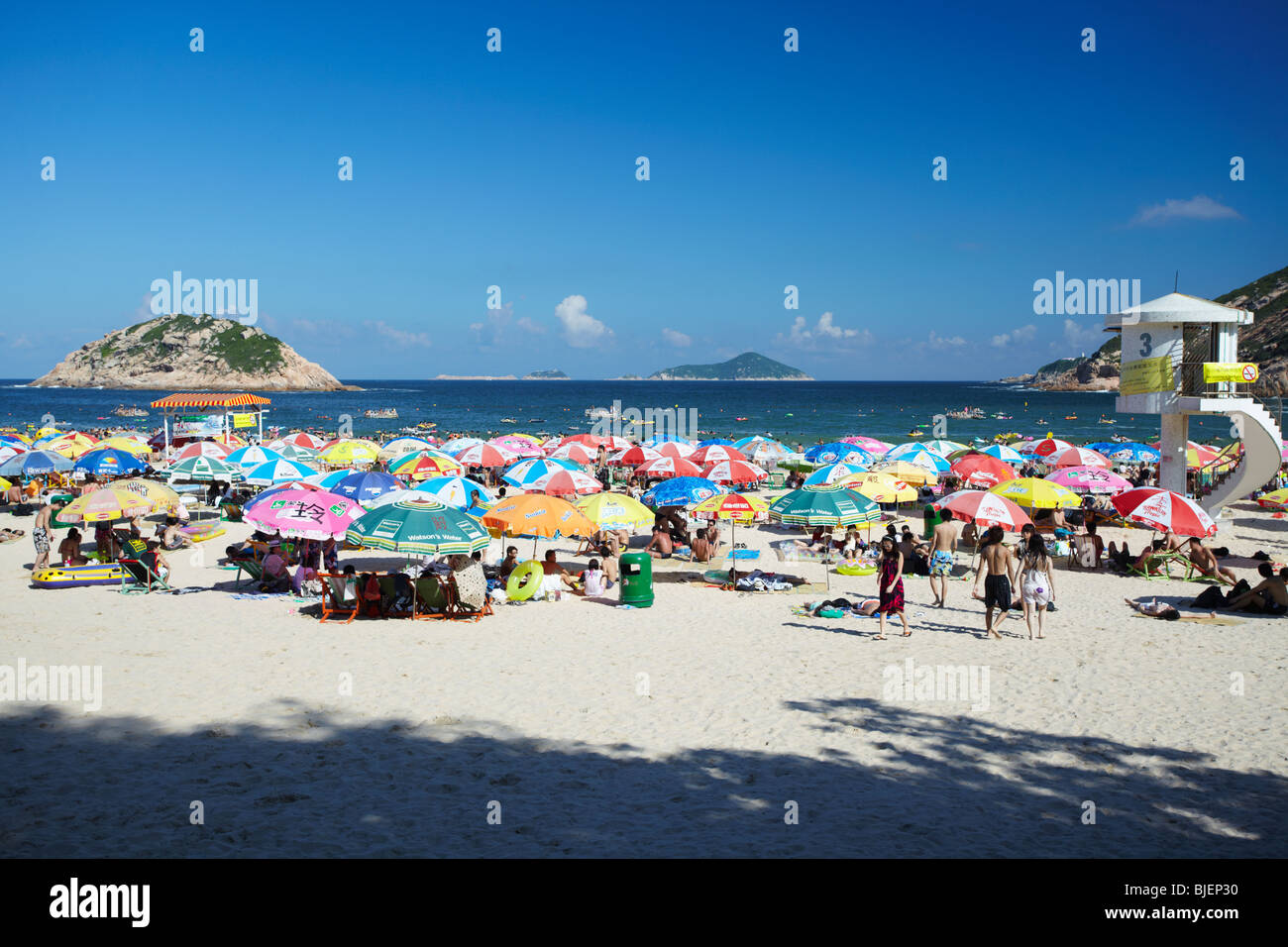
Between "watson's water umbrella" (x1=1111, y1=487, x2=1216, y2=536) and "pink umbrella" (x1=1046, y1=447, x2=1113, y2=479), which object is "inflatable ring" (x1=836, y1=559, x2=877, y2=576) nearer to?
"watson's water umbrella" (x1=1111, y1=487, x2=1216, y2=536)

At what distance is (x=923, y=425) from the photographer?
73.5 metres

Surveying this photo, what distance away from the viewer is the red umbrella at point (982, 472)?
17719 mm

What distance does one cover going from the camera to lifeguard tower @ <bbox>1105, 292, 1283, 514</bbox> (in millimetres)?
17969

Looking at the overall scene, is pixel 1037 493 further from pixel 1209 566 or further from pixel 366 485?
pixel 366 485

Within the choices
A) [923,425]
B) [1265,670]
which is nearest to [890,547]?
[1265,670]

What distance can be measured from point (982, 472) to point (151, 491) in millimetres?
15797

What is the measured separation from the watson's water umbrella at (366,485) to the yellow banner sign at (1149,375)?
52.0 ft

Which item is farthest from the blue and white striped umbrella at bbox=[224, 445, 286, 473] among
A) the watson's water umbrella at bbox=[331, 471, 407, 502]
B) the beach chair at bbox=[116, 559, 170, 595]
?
the beach chair at bbox=[116, 559, 170, 595]

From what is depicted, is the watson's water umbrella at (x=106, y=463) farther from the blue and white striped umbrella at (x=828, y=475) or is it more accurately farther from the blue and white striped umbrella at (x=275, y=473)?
the blue and white striped umbrella at (x=828, y=475)

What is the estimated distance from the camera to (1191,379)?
18.6 meters

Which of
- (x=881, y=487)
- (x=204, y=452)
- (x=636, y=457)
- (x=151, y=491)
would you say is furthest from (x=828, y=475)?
(x=204, y=452)

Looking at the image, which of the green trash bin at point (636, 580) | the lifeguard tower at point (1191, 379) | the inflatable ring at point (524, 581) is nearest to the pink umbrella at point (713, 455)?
the lifeguard tower at point (1191, 379)
